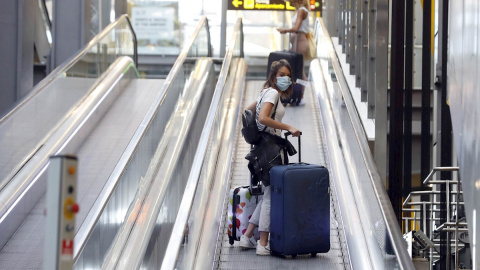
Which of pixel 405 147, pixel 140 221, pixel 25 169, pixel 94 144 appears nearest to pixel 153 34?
pixel 405 147

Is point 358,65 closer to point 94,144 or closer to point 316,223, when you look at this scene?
point 94,144

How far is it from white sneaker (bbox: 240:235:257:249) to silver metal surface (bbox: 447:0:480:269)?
6.04 ft

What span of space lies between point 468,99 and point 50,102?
603 cm

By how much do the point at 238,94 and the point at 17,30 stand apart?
3.94 meters

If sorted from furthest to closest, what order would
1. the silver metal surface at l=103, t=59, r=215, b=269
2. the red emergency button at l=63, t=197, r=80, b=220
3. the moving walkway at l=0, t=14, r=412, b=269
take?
the silver metal surface at l=103, t=59, r=215, b=269 → the moving walkway at l=0, t=14, r=412, b=269 → the red emergency button at l=63, t=197, r=80, b=220

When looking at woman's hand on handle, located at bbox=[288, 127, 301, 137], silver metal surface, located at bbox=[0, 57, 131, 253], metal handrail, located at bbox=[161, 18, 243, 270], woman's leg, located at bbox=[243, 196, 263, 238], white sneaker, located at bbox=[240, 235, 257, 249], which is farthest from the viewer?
silver metal surface, located at bbox=[0, 57, 131, 253]

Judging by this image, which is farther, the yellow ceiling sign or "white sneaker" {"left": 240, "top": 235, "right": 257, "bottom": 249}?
the yellow ceiling sign

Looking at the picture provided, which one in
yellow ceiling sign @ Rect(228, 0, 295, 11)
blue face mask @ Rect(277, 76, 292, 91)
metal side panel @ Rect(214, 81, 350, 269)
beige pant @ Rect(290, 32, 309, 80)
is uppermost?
yellow ceiling sign @ Rect(228, 0, 295, 11)

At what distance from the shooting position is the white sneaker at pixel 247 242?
7.44 m

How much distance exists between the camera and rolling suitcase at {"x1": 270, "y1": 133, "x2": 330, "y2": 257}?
6949 millimetres

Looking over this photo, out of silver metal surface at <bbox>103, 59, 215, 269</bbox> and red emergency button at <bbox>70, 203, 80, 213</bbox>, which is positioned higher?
red emergency button at <bbox>70, 203, 80, 213</bbox>

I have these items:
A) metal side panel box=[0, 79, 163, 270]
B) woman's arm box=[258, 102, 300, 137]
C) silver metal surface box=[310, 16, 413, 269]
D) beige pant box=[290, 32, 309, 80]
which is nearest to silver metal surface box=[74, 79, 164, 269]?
metal side panel box=[0, 79, 163, 270]

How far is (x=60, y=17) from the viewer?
53.4 feet

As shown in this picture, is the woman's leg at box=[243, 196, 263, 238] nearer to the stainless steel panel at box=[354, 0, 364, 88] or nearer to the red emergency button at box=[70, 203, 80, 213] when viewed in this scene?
the red emergency button at box=[70, 203, 80, 213]
